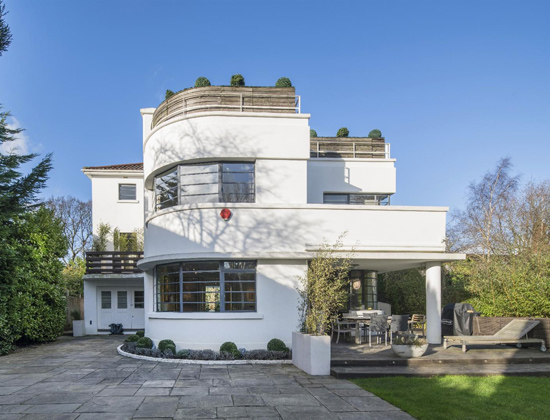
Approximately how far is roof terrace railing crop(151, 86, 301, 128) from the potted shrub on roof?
16.0 ft

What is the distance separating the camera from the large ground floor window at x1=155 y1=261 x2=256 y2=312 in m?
12.8

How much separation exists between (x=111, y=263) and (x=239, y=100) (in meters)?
11.1

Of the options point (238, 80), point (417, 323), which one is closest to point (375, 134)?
point (238, 80)

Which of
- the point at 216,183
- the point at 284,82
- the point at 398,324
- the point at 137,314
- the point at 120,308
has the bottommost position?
the point at 137,314

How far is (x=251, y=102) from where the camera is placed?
1396 centimetres

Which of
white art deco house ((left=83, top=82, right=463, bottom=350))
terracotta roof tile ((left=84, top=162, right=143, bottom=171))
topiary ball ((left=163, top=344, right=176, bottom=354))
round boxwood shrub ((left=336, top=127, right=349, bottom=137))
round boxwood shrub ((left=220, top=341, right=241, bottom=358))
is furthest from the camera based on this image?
terracotta roof tile ((left=84, top=162, right=143, bottom=171))

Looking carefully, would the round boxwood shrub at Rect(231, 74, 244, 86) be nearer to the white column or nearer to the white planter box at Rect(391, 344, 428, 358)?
the white column

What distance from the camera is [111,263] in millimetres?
20656

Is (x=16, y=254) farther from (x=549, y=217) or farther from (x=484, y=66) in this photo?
(x=549, y=217)

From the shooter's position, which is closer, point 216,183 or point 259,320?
point 259,320

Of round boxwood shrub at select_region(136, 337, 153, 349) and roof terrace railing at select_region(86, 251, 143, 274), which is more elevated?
roof terrace railing at select_region(86, 251, 143, 274)

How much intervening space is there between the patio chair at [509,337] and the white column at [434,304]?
102 cm

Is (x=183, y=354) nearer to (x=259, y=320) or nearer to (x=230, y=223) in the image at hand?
(x=259, y=320)

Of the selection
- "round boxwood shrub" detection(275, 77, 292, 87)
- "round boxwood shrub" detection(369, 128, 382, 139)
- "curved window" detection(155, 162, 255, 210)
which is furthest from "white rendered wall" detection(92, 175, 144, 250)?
"round boxwood shrub" detection(369, 128, 382, 139)
